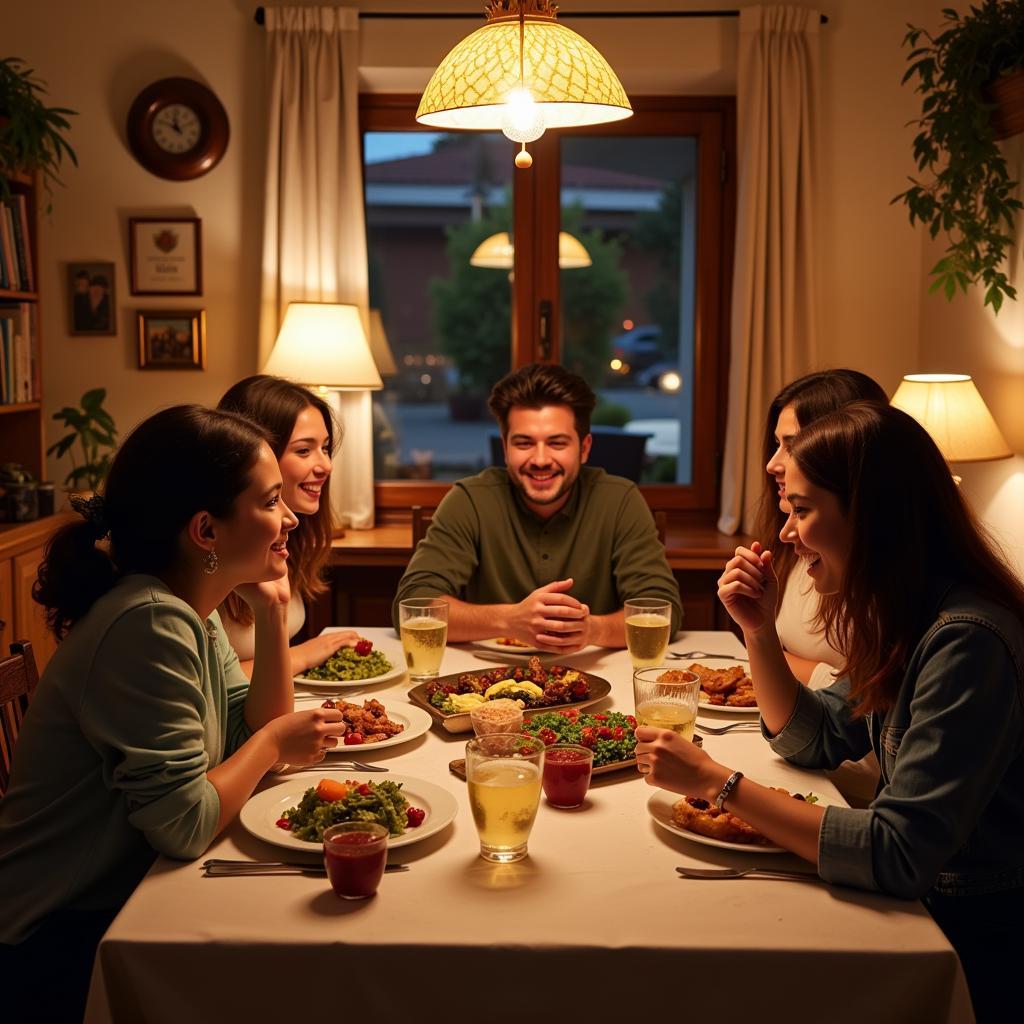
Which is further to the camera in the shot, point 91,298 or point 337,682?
point 91,298

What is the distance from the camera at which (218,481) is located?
1700 millimetres

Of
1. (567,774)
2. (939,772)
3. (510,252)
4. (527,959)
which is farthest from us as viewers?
(510,252)

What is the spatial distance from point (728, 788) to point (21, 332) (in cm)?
324

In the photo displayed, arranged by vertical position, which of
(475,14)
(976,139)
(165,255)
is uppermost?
(475,14)

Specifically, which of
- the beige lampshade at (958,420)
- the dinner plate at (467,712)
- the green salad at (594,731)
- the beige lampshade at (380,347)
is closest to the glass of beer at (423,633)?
the dinner plate at (467,712)

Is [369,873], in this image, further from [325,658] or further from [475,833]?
[325,658]

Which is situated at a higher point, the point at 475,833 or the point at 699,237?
the point at 699,237

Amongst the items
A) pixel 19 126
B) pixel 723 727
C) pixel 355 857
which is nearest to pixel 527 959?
pixel 355 857

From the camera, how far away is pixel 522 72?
197cm

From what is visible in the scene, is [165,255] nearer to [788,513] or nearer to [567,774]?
[788,513]

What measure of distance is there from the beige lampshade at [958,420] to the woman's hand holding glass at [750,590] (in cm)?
146

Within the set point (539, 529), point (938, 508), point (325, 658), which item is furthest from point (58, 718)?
point (539, 529)

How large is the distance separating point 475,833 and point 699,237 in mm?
3452

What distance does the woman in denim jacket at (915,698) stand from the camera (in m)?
1.40
